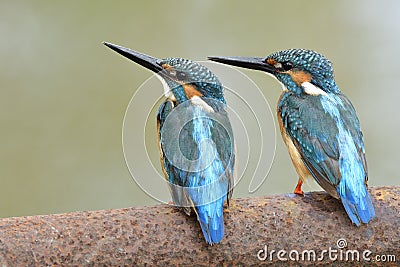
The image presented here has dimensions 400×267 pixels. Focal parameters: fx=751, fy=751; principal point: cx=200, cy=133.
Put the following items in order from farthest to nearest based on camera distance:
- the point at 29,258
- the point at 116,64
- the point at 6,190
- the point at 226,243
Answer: the point at 116,64, the point at 6,190, the point at 226,243, the point at 29,258

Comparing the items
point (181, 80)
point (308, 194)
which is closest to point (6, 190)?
point (181, 80)

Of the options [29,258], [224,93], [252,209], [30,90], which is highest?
[30,90]

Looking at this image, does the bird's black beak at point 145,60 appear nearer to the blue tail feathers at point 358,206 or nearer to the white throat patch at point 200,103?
the white throat patch at point 200,103

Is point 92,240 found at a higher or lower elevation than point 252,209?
lower

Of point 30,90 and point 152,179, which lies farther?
point 30,90

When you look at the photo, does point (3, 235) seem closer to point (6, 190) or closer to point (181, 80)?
point (181, 80)

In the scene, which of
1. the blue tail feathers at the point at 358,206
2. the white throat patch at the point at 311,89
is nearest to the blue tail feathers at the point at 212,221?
the blue tail feathers at the point at 358,206

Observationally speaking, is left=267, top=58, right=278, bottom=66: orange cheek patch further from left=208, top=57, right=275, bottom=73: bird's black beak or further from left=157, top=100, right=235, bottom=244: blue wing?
left=157, top=100, right=235, bottom=244: blue wing
